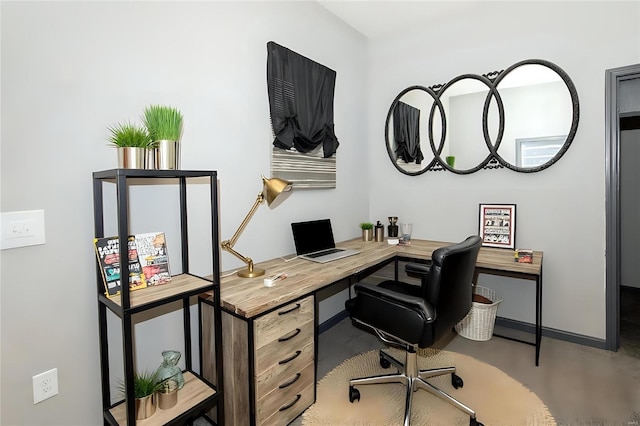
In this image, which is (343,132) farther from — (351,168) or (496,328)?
(496,328)

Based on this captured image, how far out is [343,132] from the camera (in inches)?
120

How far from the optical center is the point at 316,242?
8.40ft

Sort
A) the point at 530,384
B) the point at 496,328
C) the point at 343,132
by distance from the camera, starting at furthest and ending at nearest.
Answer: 1. the point at 343,132
2. the point at 496,328
3. the point at 530,384

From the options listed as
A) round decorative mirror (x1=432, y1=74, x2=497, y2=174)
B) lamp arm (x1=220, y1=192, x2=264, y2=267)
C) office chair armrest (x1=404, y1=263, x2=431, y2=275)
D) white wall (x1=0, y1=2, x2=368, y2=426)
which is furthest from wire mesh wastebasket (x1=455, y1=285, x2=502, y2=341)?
white wall (x1=0, y1=2, x2=368, y2=426)

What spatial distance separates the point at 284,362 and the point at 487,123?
246 centimetres

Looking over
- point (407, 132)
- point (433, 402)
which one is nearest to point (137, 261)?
point (433, 402)

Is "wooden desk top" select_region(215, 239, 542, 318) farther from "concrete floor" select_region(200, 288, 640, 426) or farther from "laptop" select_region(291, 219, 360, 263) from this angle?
"concrete floor" select_region(200, 288, 640, 426)

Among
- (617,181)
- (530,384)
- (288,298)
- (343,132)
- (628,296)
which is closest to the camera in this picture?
(288,298)

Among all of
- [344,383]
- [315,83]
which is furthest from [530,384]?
[315,83]

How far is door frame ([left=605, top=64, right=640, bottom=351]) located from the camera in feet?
7.57

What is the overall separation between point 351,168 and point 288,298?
1844mm

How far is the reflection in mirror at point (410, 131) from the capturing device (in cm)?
312

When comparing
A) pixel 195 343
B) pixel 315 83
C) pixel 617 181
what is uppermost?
pixel 315 83

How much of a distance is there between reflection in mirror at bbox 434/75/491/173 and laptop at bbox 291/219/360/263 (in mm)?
1284
